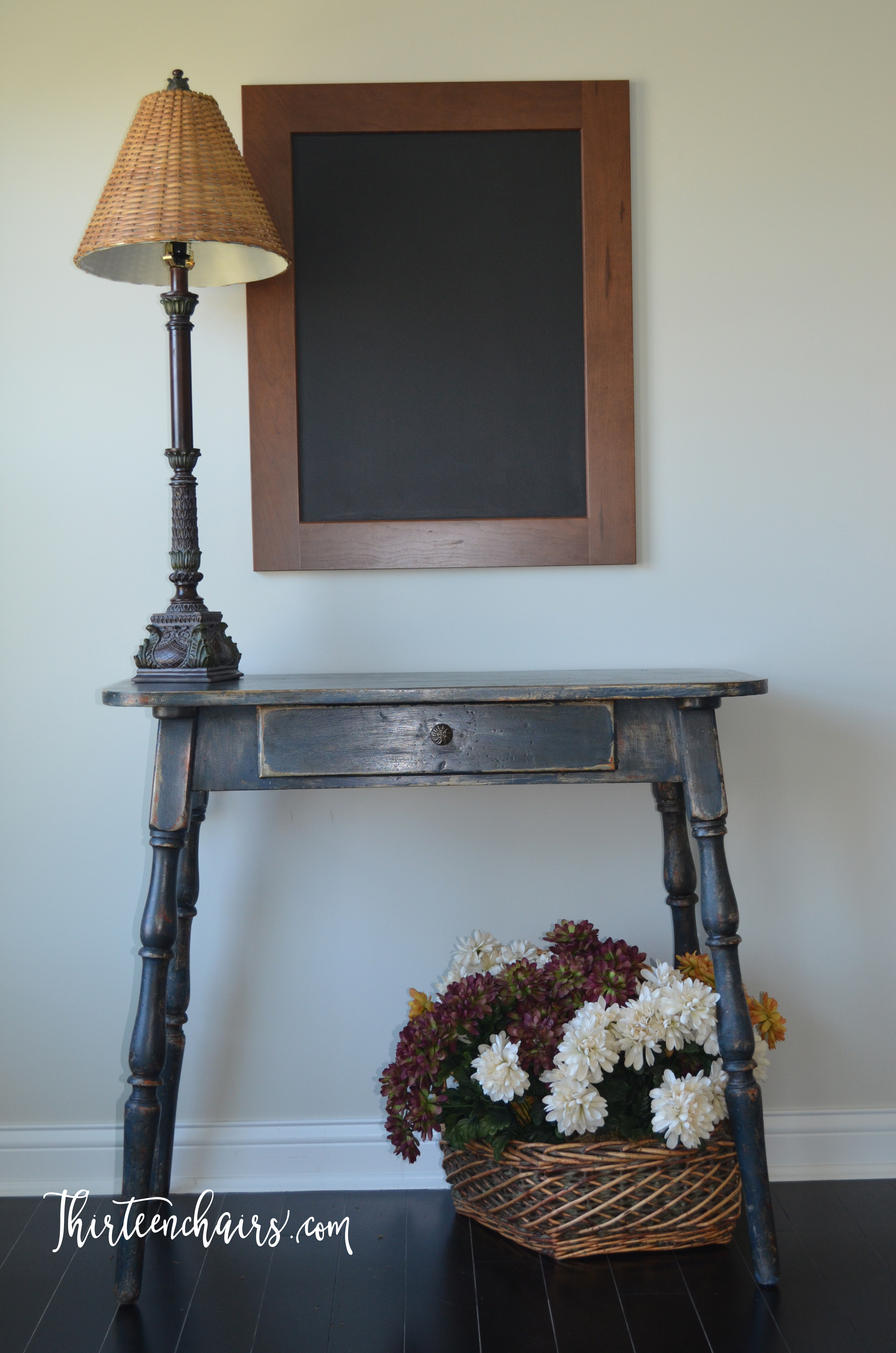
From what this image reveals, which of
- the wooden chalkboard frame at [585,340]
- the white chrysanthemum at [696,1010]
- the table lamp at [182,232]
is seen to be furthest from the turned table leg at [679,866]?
the table lamp at [182,232]

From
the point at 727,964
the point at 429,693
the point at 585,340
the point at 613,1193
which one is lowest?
the point at 613,1193

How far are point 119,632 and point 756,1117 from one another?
4.63ft

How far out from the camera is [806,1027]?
213 cm

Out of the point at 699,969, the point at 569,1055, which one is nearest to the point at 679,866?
the point at 699,969

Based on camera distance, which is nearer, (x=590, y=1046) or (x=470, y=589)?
(x=590, y=1046)

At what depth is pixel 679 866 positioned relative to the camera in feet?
6.58

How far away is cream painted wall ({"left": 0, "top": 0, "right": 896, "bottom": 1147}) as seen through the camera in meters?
2.05

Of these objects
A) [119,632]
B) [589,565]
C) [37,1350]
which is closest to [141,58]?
[119,632]

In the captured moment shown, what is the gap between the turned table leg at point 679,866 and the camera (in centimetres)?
199

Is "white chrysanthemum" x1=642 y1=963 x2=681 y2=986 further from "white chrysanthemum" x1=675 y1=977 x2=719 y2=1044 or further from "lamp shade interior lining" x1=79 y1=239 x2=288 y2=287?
"lamp shade interior lining" x1=79 y1=239 x2=288 y2=287

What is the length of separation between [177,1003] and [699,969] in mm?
920

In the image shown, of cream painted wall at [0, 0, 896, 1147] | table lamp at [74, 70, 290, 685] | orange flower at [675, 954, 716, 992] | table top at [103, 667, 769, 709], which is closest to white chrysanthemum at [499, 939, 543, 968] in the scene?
cream painted wall at [0, 0, 896, 1147]

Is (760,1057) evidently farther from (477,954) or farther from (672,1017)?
(477,954)

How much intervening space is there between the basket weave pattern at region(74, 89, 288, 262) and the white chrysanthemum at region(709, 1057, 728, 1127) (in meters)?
1.53
